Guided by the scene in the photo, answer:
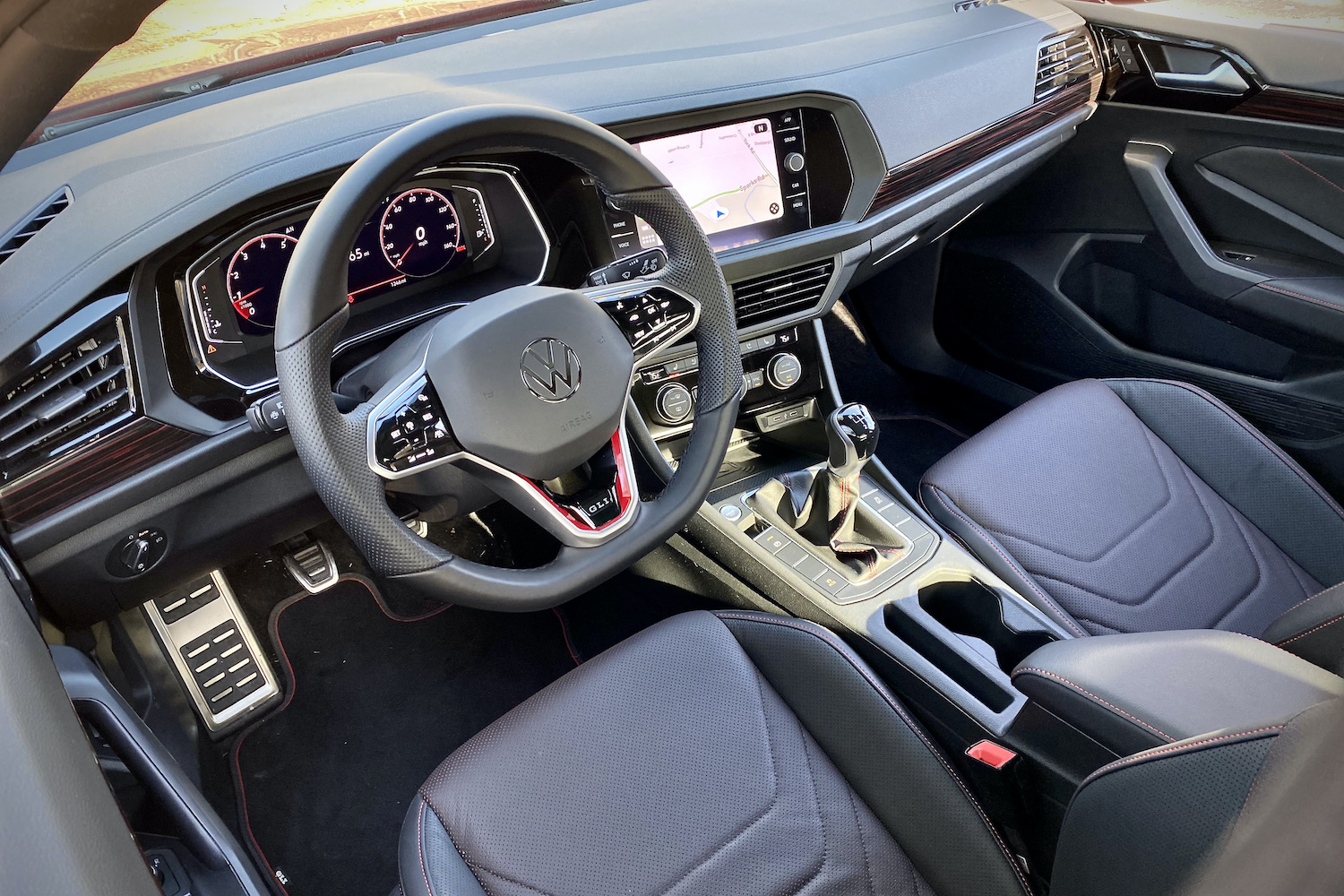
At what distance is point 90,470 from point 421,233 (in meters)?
0.54

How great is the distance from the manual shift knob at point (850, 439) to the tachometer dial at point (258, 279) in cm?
83

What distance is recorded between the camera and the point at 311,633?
6.31 feet

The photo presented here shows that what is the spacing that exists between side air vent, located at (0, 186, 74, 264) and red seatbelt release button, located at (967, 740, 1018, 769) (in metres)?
1.31

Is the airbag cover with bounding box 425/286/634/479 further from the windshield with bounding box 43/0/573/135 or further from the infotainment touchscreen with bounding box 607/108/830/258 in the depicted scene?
the windshield with bounding box 43/0/573/135

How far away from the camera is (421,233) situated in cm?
141

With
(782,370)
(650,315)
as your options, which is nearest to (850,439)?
(782,370)

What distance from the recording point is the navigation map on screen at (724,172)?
1.55 meters

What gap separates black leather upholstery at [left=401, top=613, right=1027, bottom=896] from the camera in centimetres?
113

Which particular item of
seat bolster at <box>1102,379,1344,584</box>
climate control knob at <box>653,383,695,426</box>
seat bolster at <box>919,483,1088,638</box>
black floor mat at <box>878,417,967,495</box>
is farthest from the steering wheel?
black floor mat at <box>878,417,967,495</box>

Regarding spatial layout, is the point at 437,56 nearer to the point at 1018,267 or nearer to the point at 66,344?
the point at 66,344

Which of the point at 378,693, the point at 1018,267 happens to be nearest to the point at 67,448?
the point at 378,693

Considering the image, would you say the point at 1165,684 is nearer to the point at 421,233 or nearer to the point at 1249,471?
the point at 1249,471

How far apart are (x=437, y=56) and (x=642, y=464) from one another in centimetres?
73

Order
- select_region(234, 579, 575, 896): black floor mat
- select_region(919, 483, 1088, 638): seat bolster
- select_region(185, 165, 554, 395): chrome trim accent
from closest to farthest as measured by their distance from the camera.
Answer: select_region(185, 165, 554, 395): chrome trim accent → select_region(919, 483, 1088, 638): seat bolster → select_region(234, 579, 575, 896): black floor mat
